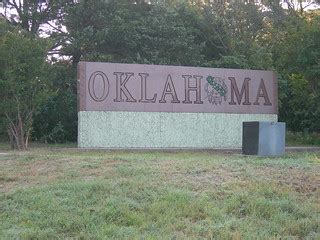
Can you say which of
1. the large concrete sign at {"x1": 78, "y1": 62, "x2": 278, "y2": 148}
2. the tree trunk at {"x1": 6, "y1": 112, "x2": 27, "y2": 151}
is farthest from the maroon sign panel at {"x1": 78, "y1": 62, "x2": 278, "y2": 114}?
the tree trunk at {"x1": 6, "y1": 112, "x2": 27, "y2": 151}

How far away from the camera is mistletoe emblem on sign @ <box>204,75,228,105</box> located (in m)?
20.8

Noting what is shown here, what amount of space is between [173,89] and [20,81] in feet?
18.6

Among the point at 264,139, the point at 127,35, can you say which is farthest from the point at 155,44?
the point at 264,139

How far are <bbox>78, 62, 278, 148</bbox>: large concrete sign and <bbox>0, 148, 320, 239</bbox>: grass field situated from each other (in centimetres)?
958

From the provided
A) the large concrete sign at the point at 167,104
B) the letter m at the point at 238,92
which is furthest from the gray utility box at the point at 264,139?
the letter m at the point at 238,92

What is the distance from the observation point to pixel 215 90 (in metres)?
20.9

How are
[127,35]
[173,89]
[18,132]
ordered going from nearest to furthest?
[18,132] → [173,89] → [127,35]

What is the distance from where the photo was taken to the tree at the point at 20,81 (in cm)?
1803

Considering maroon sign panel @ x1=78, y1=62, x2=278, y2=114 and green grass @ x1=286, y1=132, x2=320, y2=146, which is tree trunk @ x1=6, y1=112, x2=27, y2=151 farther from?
green grass @ x1=286, y1=132, x2=320, y2=146

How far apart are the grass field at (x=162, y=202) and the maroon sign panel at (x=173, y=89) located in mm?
9784

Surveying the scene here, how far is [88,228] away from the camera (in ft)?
21.3

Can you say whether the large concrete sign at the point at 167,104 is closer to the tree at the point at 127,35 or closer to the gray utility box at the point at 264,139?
the tree at the point at 127,35

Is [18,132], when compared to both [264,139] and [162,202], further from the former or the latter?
[162,202]

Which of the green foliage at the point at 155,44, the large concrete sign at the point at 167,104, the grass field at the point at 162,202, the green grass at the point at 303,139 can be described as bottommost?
the green grass at the point at 303,139
